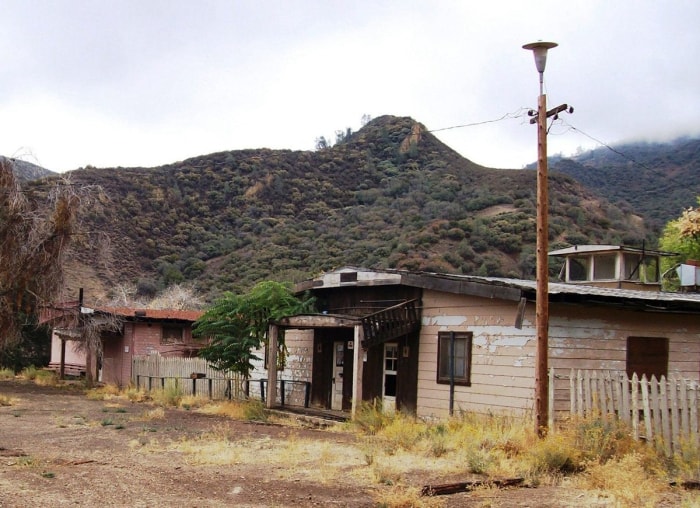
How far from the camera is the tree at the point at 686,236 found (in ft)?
99.9

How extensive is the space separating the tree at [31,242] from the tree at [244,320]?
6003mm

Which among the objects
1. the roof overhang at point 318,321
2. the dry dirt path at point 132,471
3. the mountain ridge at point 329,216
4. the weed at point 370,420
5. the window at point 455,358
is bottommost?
the dry dirt path at point 132,471

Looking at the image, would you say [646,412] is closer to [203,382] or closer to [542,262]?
[542,262]

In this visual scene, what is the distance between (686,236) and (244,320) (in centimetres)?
1861

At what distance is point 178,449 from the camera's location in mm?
13328

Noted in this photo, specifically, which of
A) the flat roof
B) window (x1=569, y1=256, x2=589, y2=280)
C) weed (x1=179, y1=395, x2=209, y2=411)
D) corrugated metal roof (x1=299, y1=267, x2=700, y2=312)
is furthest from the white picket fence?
the flat roof

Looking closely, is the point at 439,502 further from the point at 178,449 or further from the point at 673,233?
the point at 673,233

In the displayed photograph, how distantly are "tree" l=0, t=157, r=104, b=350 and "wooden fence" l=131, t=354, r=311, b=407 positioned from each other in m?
4.41

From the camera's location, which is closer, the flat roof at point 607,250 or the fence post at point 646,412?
the fence post at point 646,412

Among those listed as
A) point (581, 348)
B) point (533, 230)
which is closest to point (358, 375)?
point (581, 348)

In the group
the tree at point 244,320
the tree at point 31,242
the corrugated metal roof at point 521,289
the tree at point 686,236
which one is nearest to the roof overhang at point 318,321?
the tree at point 244,320

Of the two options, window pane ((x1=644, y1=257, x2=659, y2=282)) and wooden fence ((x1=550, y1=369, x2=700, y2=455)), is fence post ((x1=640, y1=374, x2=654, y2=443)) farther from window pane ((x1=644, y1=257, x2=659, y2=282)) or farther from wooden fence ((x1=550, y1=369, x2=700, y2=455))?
window pane ((x1=644, y1=257, x2=659, y2=282))

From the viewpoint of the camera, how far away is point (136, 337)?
104 ft

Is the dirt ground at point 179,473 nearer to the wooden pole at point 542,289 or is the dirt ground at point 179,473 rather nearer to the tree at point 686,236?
the wooden pole at point 542,289
